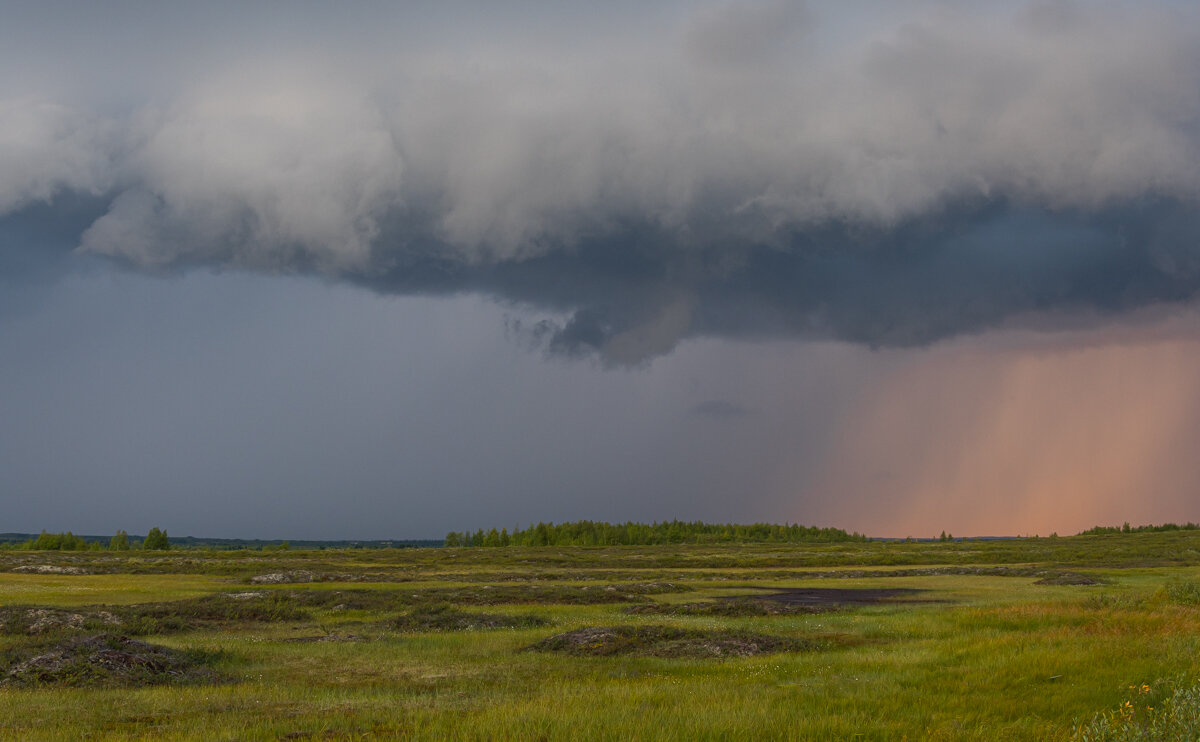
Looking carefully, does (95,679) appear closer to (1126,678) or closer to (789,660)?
(789,660)

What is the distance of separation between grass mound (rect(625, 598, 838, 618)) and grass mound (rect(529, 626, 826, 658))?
10822mm

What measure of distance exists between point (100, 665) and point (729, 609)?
27206mm

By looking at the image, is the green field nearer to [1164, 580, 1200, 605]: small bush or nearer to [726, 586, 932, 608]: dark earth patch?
[1164, 580, 1200, 605]: small bush

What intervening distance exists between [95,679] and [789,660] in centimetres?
1799

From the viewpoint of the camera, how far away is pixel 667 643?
1017 inches

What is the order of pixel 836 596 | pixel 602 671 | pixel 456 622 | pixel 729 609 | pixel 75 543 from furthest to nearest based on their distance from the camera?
pixel 75 543 < pixel 836 596 < pixel 729 609 < pixel 456 622 < pixel 602 671

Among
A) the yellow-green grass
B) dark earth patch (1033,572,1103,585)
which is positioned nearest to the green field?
the yellow-green grass

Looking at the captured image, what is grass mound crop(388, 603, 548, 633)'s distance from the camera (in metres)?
33.0

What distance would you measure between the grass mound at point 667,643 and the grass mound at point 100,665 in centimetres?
1061

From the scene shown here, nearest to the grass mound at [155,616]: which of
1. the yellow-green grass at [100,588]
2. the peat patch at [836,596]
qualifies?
the yellow-green grass at [100,588]

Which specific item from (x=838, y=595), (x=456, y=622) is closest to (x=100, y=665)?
(x=456, y=622)

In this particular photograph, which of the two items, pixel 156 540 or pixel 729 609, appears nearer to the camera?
pixel 729 609

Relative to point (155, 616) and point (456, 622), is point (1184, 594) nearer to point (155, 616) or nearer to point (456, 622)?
point (456, 622)

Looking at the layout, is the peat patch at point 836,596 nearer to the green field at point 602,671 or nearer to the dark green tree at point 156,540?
the green field at point 602,671
